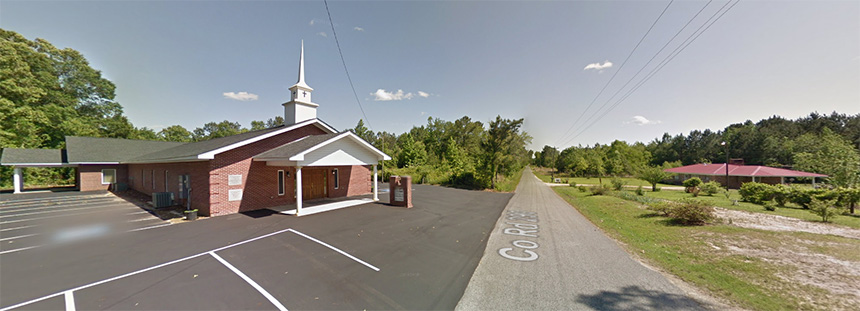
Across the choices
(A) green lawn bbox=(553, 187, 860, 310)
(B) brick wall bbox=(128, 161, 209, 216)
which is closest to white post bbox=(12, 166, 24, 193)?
(B) brick wall bbox=(128, 161, 209, 216)

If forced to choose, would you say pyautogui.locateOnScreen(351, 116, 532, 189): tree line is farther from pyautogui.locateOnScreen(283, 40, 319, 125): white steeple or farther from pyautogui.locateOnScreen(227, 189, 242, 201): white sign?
pyautogui.locateOnScreen(227, 189, 242, 201): white sign

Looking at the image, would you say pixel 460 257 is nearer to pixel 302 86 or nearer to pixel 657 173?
pixel 302 86

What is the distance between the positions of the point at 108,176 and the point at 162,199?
1525 centimetres

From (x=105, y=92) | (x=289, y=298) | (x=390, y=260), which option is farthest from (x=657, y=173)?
(x=105, y=92)

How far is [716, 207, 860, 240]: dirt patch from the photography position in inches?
336

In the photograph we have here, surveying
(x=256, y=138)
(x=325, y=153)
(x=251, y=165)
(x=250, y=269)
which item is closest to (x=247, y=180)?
(x=251, y=165)

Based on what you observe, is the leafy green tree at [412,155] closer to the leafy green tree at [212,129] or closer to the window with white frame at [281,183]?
the window with white frame at [281,183]

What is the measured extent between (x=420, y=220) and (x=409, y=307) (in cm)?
635

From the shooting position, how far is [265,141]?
12648mm

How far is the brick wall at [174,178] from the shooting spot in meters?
10.8

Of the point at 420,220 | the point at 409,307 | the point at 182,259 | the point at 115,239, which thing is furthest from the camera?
the point at 420,220

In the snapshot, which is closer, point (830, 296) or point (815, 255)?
point (830, 296)

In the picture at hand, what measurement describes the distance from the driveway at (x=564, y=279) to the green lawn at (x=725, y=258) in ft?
2.59

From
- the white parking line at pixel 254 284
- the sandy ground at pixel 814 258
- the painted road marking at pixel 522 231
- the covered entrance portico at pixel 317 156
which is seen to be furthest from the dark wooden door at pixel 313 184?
the sandy ground at pixel 814 258
